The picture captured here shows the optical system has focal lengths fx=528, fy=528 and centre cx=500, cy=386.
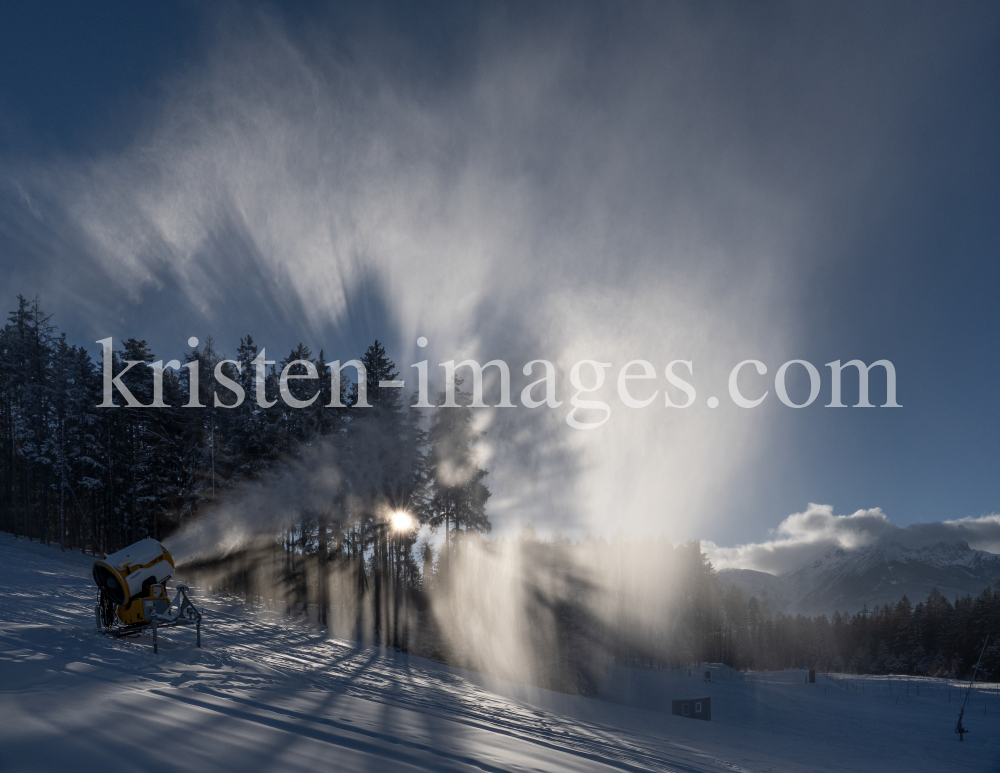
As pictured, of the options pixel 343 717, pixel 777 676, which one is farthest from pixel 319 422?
pixel 777 676

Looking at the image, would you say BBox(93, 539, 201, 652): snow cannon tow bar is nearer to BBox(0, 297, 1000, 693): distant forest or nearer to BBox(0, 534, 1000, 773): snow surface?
BBox(0, 534, 1000, 773): snow surface

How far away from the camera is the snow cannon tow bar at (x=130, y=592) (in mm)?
13000

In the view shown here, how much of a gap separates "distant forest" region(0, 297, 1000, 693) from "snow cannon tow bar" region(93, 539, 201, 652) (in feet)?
54.4

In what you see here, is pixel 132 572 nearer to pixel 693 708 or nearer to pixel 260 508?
pixel 260 508

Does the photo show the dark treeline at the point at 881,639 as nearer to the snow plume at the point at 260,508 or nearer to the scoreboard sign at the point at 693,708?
the scoreboard sign at the point at 693,708

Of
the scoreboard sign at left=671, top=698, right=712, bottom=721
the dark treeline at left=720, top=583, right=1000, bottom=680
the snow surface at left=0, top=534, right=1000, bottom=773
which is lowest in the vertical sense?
the dark treeline at left=720, top=583, right=1000, bottom=680

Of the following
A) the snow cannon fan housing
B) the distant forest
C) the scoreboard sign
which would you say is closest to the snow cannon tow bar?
the snow cannon fan housing

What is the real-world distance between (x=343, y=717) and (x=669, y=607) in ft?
244

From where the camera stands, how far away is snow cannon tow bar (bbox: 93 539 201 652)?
13.0 metres

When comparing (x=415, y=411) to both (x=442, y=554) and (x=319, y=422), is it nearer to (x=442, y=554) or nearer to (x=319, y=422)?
(x=319, y=422)

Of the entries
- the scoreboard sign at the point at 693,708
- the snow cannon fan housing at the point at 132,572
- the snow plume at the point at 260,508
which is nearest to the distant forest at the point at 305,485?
the snow plume at the point at 260,508

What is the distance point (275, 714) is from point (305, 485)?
87.9 feet

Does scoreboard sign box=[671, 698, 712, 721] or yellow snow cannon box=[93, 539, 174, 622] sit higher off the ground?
yellow snow cannon box=[93, 539, 174, 622]

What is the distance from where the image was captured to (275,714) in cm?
750
